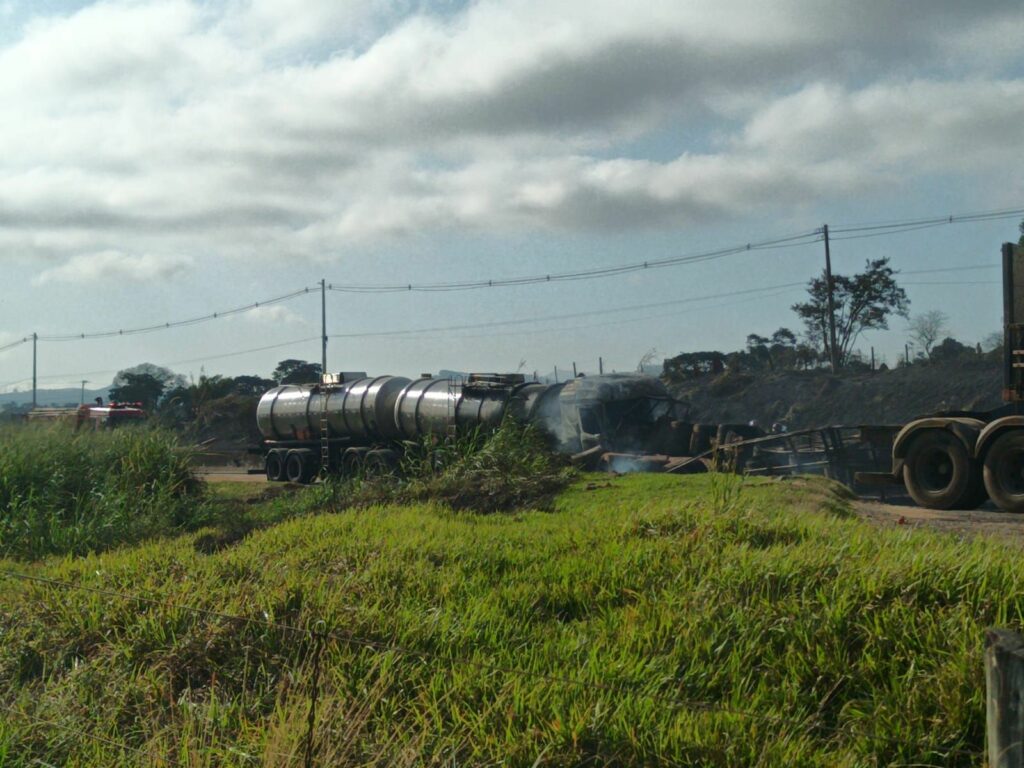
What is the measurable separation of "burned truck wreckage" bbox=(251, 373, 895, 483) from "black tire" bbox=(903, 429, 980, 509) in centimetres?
129

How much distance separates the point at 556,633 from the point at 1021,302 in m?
10.7

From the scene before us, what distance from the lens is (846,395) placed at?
40.9 metres

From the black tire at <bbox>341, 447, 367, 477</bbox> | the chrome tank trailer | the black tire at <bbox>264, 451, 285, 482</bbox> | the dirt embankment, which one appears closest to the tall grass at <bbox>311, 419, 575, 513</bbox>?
the chrome tank trailer

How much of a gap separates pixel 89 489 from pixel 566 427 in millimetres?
9326

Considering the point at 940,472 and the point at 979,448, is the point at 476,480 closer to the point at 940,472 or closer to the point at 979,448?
the point at 940,472

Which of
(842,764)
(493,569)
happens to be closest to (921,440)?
(493,569)

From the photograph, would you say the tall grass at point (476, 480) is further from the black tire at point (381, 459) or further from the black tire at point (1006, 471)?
the black tire at point (1006, 471)

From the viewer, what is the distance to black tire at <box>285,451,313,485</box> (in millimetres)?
28078

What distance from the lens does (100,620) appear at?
278 inches

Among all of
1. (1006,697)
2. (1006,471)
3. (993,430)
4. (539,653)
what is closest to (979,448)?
(993,430)

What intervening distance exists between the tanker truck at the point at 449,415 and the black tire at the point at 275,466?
36mm

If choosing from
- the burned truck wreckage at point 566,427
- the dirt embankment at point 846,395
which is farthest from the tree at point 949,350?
the burned truck wreckage at point 566,427

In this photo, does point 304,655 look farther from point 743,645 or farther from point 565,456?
point 565,456

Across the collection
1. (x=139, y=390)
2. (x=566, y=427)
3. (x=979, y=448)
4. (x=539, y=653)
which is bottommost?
(x=539, y=653)
